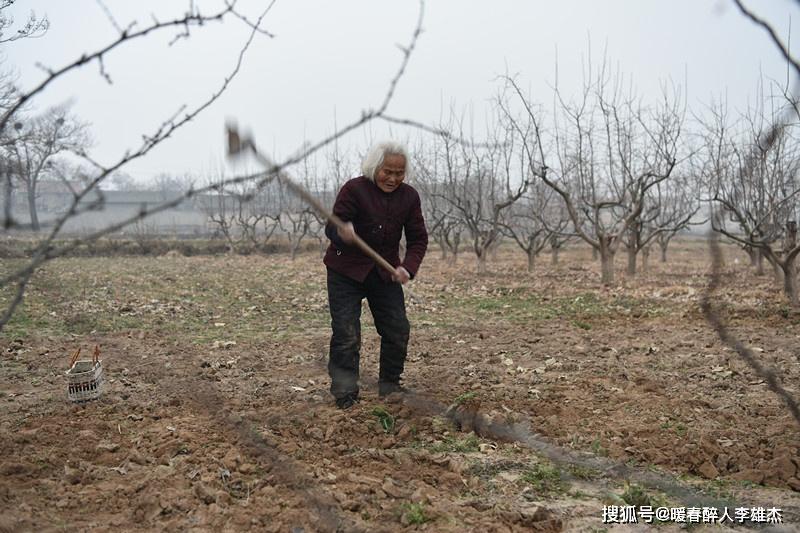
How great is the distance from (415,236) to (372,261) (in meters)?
0.35

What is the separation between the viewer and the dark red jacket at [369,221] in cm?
358

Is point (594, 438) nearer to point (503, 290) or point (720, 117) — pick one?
point (503, 290)

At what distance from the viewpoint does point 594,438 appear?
10.6ft

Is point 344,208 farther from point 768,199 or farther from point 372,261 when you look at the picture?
point 768,199

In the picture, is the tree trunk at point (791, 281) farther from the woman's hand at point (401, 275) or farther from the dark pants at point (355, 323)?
the woman's hand at point (401, 275)

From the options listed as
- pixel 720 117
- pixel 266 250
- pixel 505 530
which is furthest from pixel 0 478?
pixel 266 250

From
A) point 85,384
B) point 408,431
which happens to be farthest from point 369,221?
point 85,384

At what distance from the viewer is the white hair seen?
3.48 meters

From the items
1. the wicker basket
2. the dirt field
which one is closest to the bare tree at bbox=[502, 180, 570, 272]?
the dirt field

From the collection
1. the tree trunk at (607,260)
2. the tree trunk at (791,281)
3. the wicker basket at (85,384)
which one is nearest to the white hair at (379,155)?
the wicker basket at (85,384)

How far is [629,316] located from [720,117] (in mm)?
7385

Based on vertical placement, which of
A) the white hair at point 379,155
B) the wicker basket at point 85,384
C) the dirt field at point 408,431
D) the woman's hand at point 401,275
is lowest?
the dirt field at point 408,431

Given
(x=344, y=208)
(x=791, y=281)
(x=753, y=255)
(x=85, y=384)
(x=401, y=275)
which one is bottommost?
(x=85, y=384)

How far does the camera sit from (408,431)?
3291 mm
